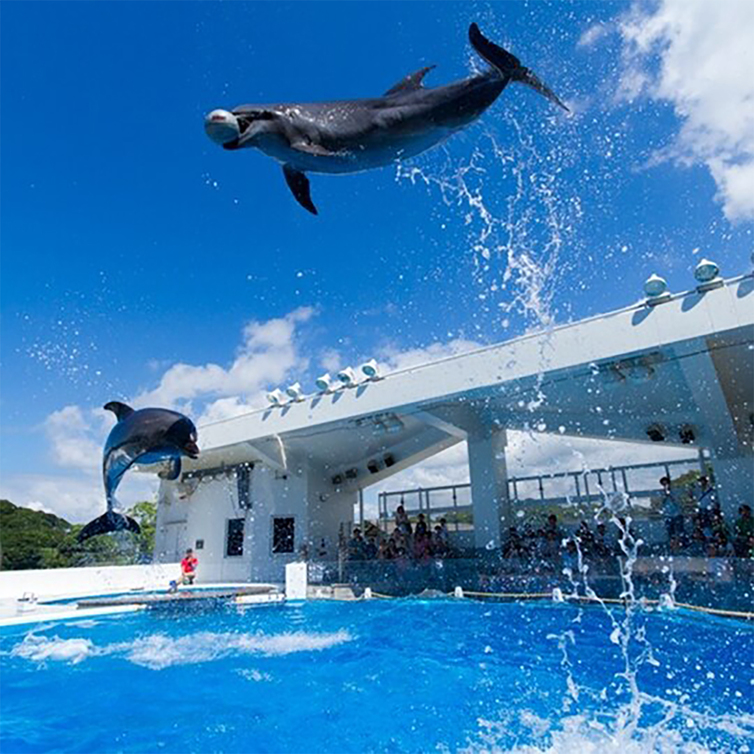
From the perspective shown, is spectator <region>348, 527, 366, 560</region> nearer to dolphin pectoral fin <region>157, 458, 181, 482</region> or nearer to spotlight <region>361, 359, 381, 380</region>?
spotlight <region>361, 359, 381, 380</region>

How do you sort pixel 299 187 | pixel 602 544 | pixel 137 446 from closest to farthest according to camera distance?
pixel 299 187, pixel 137 446, pixel 602 544

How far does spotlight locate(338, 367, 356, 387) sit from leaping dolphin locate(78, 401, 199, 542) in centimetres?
678

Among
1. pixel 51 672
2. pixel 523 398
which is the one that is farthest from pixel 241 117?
pixel 523 398

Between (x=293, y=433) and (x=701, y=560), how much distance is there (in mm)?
8749

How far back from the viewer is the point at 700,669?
19.1 feet

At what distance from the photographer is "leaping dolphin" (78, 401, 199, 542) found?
18.5 feet

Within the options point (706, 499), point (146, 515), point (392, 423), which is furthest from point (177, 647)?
point (146, 515)

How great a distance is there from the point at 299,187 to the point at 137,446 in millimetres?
3662

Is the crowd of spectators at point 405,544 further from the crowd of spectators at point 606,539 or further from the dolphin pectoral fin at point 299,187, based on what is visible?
the dolphin pectoral fin at point 299,187

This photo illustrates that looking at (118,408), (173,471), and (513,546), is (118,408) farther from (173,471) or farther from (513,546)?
(513,546)

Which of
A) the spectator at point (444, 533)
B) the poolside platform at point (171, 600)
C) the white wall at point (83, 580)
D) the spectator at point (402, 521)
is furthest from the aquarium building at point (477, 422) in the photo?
the poolside platform at point (171, 600)

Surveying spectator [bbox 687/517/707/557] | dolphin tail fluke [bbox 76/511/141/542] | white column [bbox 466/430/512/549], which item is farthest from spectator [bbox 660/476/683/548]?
dolphin tail fluke [bbox 76/511/141/542]

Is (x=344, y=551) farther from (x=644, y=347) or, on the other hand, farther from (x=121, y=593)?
(x=644, y=347)

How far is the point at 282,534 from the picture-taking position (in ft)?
53.1
